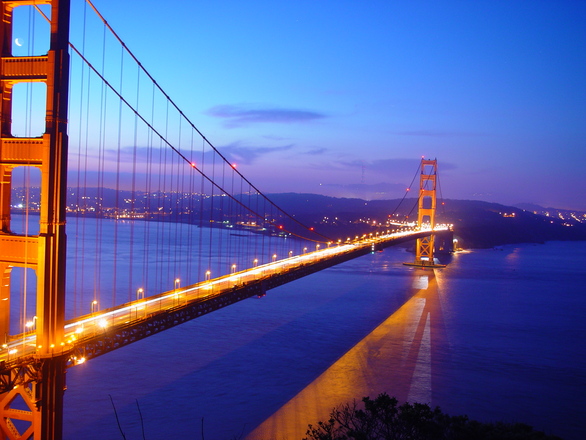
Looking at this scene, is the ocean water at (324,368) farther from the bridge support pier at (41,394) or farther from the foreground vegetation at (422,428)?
the foreground vegetation at (422,428)

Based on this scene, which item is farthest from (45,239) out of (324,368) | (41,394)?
(324,368)

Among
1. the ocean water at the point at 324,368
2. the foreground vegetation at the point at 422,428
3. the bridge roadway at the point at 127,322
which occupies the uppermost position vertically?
the bridge roadway at the point at 127,322

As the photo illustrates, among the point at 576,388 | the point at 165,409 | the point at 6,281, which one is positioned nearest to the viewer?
the point at 6,281

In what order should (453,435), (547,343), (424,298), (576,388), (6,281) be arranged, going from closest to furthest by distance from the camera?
(453,435) < (6,281) < (576,388) < (547,343) < (424,298)

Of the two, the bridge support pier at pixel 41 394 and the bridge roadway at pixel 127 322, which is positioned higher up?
Answer: the bridge roadway at pixel 127 322

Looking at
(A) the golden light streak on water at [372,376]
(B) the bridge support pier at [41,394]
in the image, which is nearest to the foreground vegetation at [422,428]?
(A) the golden light streak on water at [372,376]

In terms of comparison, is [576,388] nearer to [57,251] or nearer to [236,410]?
[236,410]

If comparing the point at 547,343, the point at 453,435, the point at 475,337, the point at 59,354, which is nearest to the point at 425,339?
the point at 475,337
